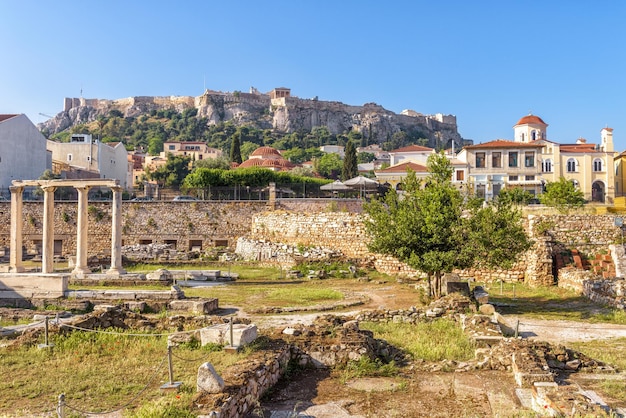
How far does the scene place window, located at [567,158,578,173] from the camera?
203 feet

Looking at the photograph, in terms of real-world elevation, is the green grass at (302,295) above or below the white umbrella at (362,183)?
below

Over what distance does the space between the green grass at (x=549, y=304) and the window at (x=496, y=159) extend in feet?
93.5

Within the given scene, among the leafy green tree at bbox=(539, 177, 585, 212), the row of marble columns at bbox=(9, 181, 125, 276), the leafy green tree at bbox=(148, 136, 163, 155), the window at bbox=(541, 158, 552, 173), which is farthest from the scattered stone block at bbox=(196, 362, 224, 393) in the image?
the leafy green tree at bbox=(148, 136, 163, 155)

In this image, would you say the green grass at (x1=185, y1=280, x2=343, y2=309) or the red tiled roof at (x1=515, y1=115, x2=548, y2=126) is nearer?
the green grass at (x1=185, y1=280, x2=343, y2=309)

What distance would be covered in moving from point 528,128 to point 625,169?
13859 millimetres

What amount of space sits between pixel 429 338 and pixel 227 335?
4.83 metres

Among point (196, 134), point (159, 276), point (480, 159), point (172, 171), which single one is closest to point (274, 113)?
point (196, 134)

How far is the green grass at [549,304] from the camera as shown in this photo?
1745cm

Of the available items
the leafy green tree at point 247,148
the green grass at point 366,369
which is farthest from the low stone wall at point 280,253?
the leafy green tree at point 247,148

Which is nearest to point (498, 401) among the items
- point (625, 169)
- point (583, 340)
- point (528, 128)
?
point (583, 340)

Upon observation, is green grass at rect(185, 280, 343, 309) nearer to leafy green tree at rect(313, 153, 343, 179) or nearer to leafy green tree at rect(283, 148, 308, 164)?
leafy green tree at rect(313, 153, 343, 179)

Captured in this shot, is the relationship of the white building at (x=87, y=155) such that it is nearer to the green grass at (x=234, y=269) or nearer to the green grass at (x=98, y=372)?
the green grass at (x=234, y=269)

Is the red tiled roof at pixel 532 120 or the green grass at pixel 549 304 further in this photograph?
the red tiled roof at pixel 532 120

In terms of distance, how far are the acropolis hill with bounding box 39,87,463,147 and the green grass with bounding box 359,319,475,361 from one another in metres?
159
